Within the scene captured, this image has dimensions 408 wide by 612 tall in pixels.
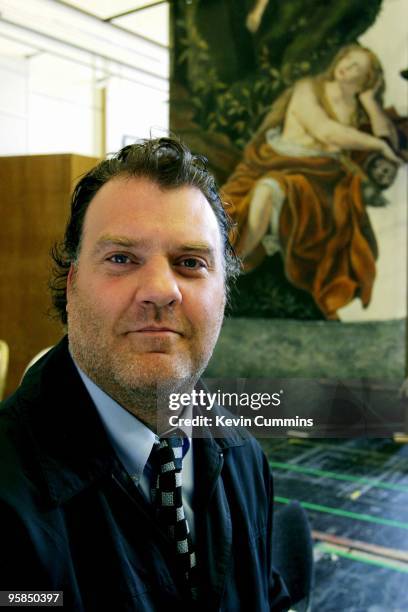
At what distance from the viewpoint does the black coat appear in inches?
27.9

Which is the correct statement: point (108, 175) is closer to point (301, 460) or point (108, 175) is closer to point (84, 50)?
point (301, 460)

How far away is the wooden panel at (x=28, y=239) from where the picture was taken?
3475 millimetres

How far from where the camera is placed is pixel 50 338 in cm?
359

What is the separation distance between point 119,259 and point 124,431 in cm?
28

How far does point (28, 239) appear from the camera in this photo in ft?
11.7

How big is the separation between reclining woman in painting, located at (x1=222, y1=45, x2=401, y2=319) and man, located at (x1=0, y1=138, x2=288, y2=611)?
3721mm

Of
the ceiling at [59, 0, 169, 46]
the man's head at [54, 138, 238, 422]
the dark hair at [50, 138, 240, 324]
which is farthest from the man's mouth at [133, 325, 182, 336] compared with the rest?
the ceiling at [59, 0, 169, 46]

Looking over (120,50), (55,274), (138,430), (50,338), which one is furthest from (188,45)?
(138,430)

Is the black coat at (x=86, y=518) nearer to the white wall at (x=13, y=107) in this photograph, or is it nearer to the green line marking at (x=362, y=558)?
the green line marking at (x=362, y=558)

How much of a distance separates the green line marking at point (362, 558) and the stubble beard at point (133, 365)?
2.18 metres

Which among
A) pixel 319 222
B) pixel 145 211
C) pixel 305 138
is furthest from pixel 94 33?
pixel 145 211

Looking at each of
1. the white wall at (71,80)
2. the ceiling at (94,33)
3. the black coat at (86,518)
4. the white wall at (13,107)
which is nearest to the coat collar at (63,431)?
the black coat at (86,518)

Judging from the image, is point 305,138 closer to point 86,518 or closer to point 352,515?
point 352,515

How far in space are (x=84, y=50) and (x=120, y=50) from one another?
0.38m
